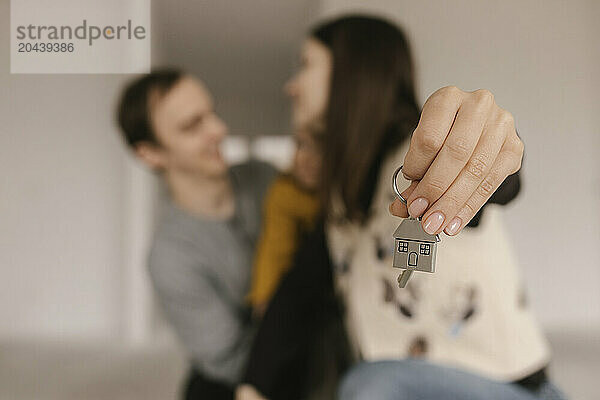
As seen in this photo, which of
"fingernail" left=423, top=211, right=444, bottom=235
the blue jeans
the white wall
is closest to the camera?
"fingernail" left=423, top=211, right=444, bottom=235

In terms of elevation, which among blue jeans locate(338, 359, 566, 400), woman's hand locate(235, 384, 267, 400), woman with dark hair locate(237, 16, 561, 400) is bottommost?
woman's hand locate(235, 384, 267, 400)

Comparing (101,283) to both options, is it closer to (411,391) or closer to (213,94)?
(213,94)

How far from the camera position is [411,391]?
1.59 ft

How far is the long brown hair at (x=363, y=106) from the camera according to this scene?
52 centimetres

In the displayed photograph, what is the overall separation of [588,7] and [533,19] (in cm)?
7

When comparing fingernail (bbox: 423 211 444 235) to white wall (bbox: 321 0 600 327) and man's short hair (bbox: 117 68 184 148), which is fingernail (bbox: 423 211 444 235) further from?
man's short hair (bbox: 117 68 184 148)

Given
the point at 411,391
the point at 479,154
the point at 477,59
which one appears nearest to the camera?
the point at 479,154

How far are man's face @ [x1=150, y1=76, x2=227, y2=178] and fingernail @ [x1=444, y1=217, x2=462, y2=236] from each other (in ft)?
1.42

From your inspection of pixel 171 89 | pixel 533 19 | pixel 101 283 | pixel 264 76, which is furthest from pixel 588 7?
pixel 101 283

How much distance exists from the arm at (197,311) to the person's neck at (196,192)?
48 millimetres

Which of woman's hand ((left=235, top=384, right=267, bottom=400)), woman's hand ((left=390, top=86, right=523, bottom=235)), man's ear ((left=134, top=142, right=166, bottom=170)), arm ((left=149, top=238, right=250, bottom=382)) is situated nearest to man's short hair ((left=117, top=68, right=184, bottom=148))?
man's ear ((left=134, top=142, right=166, bottom=170))

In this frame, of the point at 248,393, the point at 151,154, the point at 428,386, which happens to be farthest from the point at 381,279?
the point at 151,154

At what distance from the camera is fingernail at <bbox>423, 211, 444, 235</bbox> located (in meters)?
0.24

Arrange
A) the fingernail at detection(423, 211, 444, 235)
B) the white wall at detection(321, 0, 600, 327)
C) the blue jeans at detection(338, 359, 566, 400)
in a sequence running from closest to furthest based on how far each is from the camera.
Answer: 1. the fingernail at detection(423, 211, 444, 235)
2. the blue jeans at detection(338, 359, 566, 400)
3. the white wall at detection(321, 0, 600, 327)
